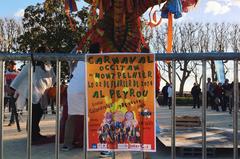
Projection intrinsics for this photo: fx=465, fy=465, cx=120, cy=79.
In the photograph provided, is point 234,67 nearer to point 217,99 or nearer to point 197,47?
point 217,99

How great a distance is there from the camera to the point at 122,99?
4141 mm

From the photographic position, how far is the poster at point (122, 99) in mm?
4129

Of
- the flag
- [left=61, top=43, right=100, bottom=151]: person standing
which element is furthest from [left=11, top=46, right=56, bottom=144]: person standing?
the flag

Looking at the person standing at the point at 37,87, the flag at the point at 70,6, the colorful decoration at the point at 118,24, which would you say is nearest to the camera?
the colorful decoration at the point at 118,24

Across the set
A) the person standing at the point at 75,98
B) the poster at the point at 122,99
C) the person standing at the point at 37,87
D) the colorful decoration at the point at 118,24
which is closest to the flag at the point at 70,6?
the colorful decoration at the point at 118,24

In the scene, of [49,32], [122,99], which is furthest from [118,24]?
[49,32]

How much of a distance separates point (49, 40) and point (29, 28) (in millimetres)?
2620

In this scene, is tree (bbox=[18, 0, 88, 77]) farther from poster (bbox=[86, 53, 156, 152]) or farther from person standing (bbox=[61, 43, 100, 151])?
poster (bbox=[86, 53, 156, 152])

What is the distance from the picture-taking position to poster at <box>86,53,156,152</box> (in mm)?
4129

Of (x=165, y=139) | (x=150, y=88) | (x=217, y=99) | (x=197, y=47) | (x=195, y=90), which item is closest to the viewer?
(x=150, y=88)

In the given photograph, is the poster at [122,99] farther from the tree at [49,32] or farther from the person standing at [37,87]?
the tree at [49,32]

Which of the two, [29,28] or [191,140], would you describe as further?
[29,28]

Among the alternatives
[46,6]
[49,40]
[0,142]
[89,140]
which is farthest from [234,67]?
[49,40]

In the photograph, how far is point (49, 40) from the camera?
36.2 m
